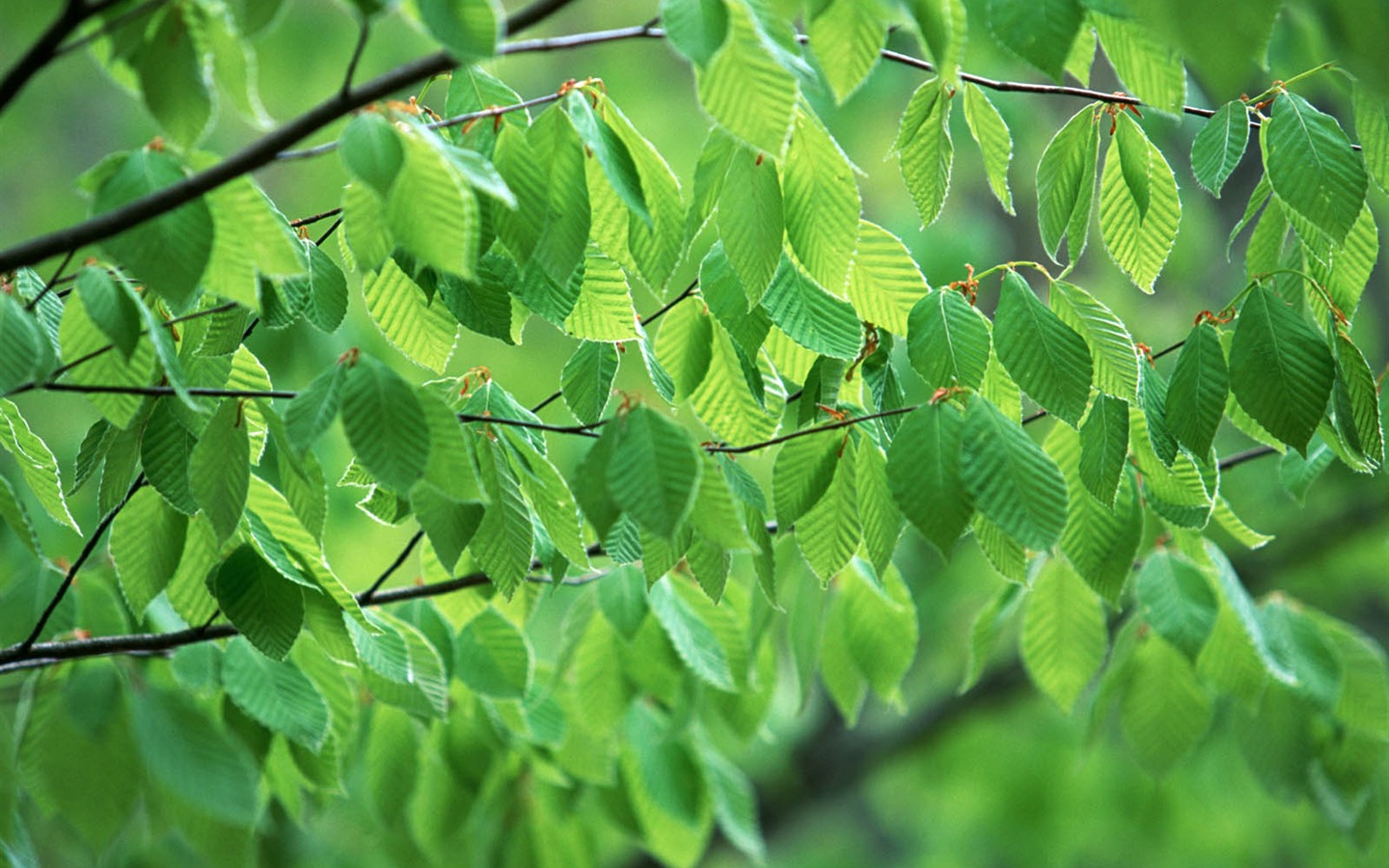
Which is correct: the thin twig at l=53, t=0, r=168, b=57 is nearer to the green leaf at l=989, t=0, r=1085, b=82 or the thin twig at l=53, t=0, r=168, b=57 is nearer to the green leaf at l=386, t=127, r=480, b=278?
the green leaf at l=386, t=127, r=480, b=278

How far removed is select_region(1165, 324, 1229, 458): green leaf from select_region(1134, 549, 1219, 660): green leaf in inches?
18.4

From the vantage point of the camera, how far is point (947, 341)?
0.97 metres

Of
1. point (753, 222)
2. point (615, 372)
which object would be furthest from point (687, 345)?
point (753, 222)

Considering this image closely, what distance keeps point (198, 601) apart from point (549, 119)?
578 mm

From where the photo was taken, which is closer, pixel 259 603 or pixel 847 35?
pixel 847 35

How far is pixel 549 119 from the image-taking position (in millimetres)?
900

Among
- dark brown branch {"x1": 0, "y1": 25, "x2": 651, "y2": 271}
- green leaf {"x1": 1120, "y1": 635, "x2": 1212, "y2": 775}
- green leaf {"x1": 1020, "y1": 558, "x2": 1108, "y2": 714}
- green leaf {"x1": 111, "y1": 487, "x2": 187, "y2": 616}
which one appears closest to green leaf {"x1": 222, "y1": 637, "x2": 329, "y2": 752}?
green leaf {"x1": 111, "y1": 487, "x2": 187, "y2": 616}

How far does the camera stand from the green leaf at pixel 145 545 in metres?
1.03

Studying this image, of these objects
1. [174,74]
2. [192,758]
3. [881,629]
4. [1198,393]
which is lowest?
[881,629]

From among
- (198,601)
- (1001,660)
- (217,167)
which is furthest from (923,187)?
(1001,660)

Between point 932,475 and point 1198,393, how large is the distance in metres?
0.24

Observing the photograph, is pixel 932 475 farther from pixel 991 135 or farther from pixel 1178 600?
pixel 1178 600

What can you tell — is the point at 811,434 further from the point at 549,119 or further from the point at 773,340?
the point at 549,119

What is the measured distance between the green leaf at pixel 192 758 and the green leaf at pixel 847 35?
858 millimetres
